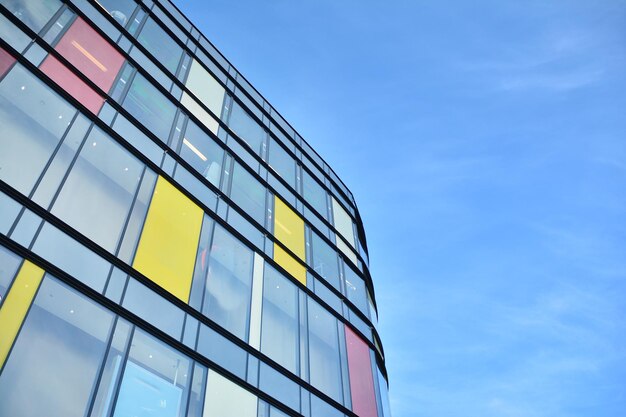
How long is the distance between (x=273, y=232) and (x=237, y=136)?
4.21 meters

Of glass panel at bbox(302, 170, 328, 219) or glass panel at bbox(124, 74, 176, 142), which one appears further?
glass panel at bbox(302, 170, 328, 219)

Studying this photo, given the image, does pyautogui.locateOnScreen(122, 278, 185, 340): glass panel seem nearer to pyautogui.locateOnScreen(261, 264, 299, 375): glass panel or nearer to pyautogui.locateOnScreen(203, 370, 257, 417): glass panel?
pyautogui.locateOnScreen(203, 370, 257, 417): glass panel

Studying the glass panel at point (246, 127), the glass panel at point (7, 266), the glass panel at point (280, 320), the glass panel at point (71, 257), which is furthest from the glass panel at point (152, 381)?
the glass panel at point (246, 127)

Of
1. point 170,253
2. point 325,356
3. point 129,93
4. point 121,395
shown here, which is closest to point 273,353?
point 325,356

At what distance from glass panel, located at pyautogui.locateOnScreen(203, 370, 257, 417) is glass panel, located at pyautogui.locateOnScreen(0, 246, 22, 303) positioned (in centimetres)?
468

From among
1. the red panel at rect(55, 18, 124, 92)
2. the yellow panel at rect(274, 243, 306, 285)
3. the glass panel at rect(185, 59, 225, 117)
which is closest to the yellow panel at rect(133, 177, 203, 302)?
the red panel at rect(55, 18, 124, 92)

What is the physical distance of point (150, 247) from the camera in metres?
11.5

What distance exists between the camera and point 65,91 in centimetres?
1170

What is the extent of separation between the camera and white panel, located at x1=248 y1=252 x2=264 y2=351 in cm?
1302

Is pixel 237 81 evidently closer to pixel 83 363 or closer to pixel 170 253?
pixel 170 253

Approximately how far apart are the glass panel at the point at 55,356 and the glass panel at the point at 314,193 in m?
12.7

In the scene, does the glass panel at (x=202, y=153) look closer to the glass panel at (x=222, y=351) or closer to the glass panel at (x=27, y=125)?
the glass panel at (x=27, y=125)

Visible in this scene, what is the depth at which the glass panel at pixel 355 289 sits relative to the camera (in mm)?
19781

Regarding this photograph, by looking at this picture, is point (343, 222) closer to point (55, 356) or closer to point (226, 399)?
point (226, 399)
